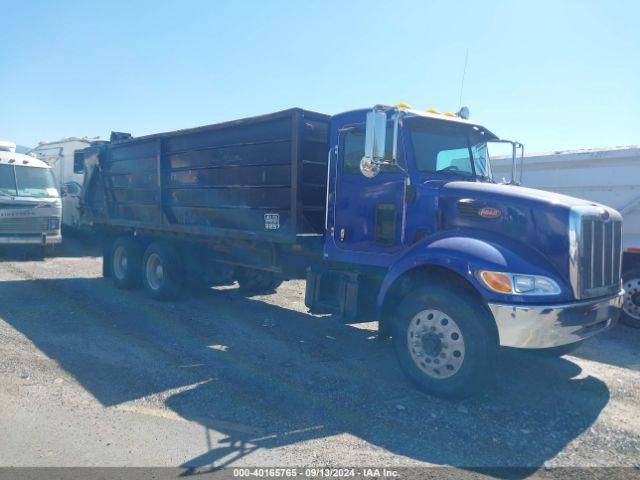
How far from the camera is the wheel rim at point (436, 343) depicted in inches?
180

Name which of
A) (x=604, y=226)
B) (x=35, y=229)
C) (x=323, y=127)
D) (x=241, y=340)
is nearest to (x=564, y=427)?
(x=604, y=226)

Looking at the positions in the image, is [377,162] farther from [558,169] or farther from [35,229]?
[35,229]

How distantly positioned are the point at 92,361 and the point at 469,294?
3824 mm

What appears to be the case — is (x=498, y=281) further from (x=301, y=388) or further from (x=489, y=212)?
(x=301, y=388)

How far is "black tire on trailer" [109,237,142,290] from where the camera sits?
9.55 metres

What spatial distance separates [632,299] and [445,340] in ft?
13.6

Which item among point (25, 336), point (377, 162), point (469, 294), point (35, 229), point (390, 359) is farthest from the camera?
point (35, 229)

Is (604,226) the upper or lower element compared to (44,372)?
upper

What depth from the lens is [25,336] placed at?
6.30 metres

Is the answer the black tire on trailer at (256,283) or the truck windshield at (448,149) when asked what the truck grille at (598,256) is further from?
the black tire on trailer at (256,283)

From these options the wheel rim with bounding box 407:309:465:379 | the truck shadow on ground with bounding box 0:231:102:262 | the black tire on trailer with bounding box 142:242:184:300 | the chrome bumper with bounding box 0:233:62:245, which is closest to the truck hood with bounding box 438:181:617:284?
the wheel rim with bounding box 407:309:465:379

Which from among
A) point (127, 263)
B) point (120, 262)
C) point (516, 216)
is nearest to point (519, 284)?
point (516, 216)

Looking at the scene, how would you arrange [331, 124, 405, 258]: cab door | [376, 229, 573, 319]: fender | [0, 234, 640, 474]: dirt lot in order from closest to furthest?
[0, 234, 640, 474]: dirt lot, [376, 229, 573, 319]: fender, [331, 124, 405, 258]: cab door

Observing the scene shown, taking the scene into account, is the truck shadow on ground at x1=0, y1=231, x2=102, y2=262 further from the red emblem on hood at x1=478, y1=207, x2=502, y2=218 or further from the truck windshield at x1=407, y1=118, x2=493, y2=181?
the red emblem on hood at x1=478, y1=207, x2=502, y2=218
